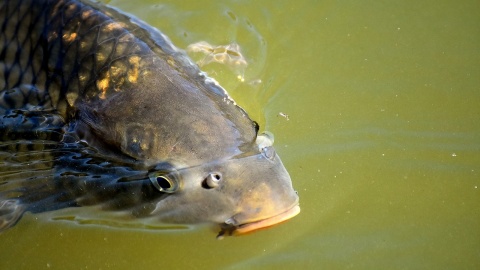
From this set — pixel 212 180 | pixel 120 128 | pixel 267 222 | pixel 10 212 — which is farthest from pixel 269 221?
pixel 10 212

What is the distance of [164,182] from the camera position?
254cm

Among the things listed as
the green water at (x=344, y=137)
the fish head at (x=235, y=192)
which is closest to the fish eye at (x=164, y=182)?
the fish head at (x=235, y=192)

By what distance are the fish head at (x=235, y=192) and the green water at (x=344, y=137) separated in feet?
0.58

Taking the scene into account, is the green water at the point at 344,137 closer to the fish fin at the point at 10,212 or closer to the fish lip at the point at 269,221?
the fish fin at the point at 10,212

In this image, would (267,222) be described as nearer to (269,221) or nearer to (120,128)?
(269,221)

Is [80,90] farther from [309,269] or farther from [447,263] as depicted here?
[447,263]

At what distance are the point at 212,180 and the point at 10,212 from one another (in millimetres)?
1233

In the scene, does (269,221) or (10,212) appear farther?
(10,212)

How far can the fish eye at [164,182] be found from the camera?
2512mm

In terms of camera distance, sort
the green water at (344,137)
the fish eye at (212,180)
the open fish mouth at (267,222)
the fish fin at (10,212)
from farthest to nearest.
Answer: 1. the fish fin at (10,212)
2. the green water at (344,137)
3. the fish eye at (212,180)
4. the open fish mouth at (267,222)

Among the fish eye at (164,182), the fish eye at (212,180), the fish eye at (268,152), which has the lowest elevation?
the fish eye at (164,182)

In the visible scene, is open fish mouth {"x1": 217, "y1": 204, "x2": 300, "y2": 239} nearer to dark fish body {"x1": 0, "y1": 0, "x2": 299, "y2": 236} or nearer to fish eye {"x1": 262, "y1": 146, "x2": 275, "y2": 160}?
dark fish body {"x1": 0, "y1": 0, "x2": 299, "y2": 236}

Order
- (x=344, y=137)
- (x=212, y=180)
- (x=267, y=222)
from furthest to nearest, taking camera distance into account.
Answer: (x=344, y=137) < (x=212, y=180) < (x=267, y=222)

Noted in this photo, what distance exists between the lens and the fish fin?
111 inches
